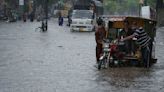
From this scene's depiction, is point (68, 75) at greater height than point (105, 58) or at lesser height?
lesser

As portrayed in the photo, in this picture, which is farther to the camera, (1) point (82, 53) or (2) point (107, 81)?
(1) point (82, 53)

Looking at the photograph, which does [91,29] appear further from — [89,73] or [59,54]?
A: [89,73]

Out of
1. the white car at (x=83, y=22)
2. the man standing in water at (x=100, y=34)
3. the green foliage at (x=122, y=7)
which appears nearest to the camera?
the man standing in water at (x=100, y=34)

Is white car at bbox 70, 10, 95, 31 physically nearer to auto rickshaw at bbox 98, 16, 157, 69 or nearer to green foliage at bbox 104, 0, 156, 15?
auto rickshaw at bbox 98, 16, 157, 69

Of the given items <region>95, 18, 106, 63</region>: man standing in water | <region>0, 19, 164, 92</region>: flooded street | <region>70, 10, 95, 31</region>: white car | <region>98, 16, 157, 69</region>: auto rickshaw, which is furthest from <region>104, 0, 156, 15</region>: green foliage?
<region>95, 18, 106, 63</region>: man standing in water

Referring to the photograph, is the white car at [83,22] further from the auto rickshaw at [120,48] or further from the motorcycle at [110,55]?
the motorcycle at [110,55]

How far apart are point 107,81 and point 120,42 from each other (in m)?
3.75

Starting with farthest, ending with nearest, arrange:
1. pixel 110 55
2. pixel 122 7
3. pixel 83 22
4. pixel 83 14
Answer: pixel 122 7 → pixel 83 14 → pixel 83 22 → pixel 110 55

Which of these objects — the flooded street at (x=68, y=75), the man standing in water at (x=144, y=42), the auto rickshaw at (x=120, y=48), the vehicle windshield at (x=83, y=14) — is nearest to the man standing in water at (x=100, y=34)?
the auto rickshaw at (x=120, y=48)

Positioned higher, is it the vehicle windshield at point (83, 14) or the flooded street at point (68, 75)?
the flooded street at point (68, 75)

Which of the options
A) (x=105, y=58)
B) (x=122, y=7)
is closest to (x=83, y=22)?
(x=105, y=58)

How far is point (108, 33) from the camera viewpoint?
67.0ft

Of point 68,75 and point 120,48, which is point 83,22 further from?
point 68,75

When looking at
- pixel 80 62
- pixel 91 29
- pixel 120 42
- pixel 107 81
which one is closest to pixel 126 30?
pixel 120 42
